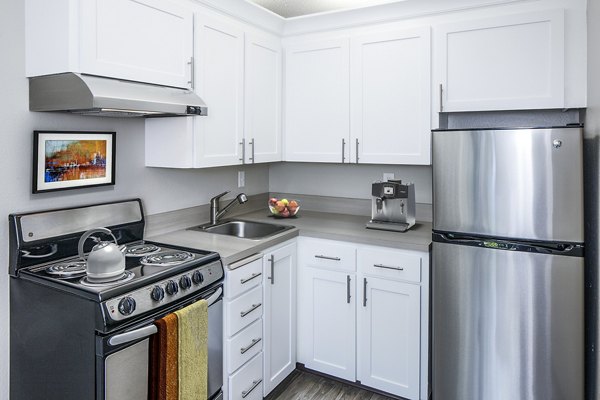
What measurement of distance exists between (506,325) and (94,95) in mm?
2045

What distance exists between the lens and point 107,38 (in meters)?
1.76

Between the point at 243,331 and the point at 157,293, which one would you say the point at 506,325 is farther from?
the point at 157,293

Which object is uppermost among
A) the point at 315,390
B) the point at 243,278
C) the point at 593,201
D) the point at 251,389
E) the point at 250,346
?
the point at 593,201

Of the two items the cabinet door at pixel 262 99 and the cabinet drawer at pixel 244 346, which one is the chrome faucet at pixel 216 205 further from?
the cabinet drawer at pixel 244 346

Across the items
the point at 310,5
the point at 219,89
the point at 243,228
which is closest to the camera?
the point at 219,89

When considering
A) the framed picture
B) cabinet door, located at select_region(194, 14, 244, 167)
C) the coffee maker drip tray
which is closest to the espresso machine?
the coffee maker drip tray

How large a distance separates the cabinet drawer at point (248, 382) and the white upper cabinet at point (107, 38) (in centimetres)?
148

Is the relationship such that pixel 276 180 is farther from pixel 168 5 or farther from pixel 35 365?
pixel 35 365

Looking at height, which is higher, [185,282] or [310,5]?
[310,5]

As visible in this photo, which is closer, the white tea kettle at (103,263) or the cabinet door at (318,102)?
Result: the white tea kettle at (103,263)

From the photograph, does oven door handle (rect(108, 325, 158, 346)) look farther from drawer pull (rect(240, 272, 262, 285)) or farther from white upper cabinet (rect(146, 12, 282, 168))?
white upper cabinet (rect(146, 12, 282, 168))

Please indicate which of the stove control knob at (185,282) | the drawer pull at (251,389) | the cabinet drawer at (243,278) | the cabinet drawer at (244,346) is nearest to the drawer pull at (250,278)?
the cabinet drawer at (243,278)

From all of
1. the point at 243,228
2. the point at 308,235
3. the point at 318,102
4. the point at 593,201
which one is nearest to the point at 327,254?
the point at 308,235

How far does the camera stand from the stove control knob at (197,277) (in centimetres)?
185
